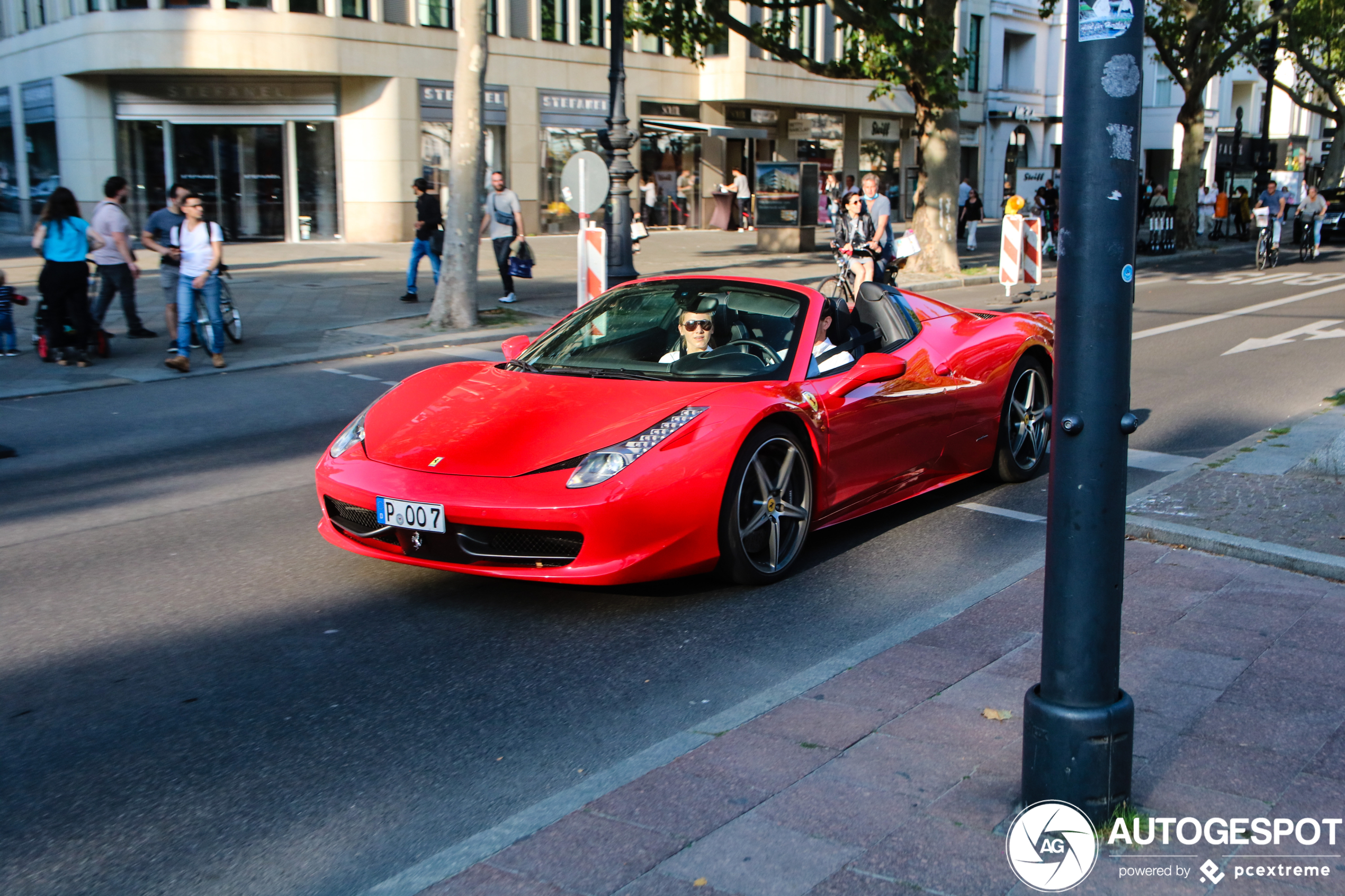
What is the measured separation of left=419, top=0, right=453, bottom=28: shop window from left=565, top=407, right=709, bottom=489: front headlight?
2659cm

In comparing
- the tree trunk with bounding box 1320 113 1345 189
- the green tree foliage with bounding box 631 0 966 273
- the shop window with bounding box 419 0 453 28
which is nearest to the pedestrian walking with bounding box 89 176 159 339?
the green tree foliage with bounding box 631 0 966 273

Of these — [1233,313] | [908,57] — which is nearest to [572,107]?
[908,57]

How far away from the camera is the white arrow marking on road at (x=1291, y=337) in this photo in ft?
44.1

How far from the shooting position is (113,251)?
1332 cm

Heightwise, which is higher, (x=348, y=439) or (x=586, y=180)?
(x=586, y=180)

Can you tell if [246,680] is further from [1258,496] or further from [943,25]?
[943,25]

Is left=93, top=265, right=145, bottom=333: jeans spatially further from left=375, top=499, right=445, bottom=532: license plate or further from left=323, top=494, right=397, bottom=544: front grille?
left=375, top=499, right=445, bottom=532: license plate

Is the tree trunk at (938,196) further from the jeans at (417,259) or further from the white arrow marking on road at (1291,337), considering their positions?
the jeans at (417,259)

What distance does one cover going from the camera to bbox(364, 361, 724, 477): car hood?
4.93 meters

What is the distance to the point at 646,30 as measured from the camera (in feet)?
74.0

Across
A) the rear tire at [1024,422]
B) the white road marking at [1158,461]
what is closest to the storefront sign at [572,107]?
the white road marking at [1158,461]

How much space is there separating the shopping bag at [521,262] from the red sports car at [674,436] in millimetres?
10650

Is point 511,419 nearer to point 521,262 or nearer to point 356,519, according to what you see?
point 356,519

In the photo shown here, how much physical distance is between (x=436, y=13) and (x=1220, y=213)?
22.7 metres
